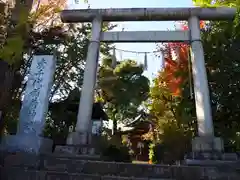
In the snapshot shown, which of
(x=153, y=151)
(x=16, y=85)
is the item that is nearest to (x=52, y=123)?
(x=16, y=85)

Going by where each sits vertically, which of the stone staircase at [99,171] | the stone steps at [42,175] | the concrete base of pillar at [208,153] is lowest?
the stone steps at [42,175]

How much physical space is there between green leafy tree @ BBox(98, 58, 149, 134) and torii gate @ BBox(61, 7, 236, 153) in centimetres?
936

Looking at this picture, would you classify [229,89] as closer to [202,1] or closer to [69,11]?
[202,1]

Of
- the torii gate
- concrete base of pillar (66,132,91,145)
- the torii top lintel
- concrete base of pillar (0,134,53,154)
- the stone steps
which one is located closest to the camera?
the stone steps

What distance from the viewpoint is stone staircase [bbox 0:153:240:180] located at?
504cm

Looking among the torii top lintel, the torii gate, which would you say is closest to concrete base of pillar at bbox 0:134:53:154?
the torii gate

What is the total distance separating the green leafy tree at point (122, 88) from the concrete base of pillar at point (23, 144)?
12.3m

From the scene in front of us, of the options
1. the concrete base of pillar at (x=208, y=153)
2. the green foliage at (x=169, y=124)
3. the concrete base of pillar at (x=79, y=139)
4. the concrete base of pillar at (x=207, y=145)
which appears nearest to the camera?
the concrete base of pillar at (x=208, y=153)

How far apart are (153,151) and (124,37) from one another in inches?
256

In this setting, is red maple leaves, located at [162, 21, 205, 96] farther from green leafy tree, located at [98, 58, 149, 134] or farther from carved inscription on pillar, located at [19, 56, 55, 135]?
green leafy tree, located at [98, 58, 149, 134]

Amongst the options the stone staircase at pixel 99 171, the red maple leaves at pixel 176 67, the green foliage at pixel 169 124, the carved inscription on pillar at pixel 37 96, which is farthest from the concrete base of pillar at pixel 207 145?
the red maple leaves at pixel 176 67

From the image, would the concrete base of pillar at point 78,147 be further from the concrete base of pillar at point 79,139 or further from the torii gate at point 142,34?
the torii gate at point 142,34

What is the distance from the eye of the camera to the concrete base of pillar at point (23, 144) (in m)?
6.05

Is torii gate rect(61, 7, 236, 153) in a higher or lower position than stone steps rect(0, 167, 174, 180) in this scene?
higher
